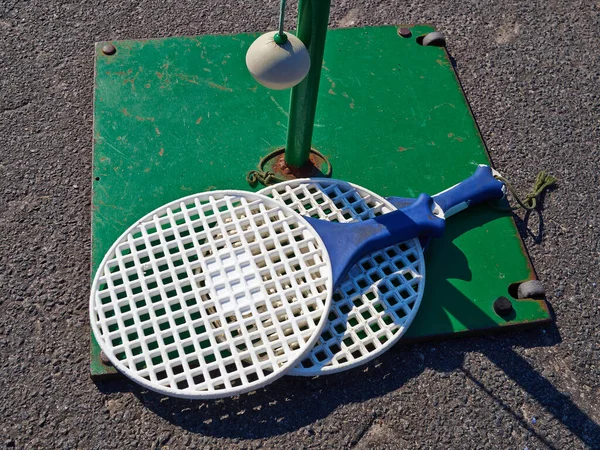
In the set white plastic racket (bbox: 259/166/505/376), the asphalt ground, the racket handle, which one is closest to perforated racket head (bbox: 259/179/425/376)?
white plastic racket (bbox: 259/166/505/376)

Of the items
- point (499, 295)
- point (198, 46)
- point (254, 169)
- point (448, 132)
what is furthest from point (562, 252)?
point (198, 46)

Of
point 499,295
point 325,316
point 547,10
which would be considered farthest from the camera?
point 547,10

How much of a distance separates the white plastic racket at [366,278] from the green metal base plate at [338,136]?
0.31 feet

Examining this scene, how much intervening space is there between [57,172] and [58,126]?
0.84 feet

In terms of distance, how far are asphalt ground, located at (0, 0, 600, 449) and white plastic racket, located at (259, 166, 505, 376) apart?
0.34 ft

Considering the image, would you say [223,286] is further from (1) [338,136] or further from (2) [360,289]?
(1) [338,136]

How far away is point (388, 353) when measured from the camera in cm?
212

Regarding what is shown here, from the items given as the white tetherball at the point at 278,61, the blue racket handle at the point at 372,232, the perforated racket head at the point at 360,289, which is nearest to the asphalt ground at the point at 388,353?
the perforated racket head at the point at 360,289

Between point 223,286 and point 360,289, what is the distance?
18.4 inches

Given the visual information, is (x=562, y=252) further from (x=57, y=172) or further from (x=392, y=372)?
(x=57, y=172)

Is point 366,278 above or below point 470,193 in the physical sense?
below

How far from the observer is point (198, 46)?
9.52 feet

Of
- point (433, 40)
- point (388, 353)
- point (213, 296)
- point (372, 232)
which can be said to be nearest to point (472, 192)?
point (372, 232)

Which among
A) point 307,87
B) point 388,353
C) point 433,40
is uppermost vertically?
point 307,87
